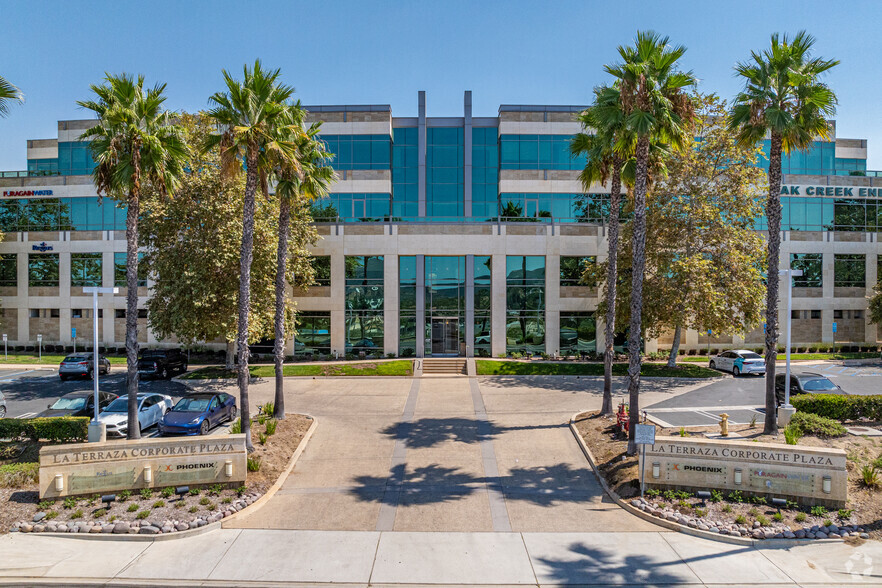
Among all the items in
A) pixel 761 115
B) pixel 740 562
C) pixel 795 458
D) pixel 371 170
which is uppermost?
pixel 371 170

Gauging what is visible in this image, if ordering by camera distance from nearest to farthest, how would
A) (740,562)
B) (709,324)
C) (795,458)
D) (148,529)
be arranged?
(740,562)
(148,529)
(795,458)
(709,324)

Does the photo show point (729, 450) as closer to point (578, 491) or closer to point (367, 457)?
point (578, 491)

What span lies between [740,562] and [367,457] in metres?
9.89

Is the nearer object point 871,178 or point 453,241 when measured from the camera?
point 453,241

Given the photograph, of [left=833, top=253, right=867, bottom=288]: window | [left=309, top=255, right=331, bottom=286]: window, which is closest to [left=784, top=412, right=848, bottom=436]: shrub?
[left=309, top=255, right=331, bottom=286]: window

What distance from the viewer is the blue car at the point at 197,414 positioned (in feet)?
53.4

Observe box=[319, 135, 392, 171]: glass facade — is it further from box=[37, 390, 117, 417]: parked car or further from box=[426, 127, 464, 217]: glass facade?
box=[37, 390, 117, 417]: parked car

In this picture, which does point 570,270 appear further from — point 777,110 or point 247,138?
point 247,138

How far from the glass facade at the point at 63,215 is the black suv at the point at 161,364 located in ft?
47.8

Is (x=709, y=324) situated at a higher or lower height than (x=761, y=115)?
lower

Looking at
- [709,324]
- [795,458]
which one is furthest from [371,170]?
[795,458]

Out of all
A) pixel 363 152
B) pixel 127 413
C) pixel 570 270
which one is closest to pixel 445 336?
pixel 570 270

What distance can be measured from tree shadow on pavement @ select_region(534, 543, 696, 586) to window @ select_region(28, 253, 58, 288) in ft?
146

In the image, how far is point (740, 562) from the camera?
9234 mm
